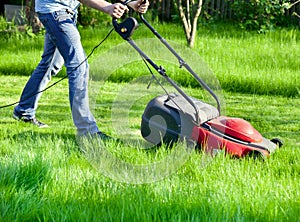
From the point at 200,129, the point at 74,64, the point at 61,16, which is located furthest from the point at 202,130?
the point at 61,16

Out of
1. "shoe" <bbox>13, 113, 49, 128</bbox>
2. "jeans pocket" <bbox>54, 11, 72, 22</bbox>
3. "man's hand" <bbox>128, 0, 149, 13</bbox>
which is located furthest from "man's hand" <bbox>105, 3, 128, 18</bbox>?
"shoe" <bbox>13, 113, 49, 128</bbox>

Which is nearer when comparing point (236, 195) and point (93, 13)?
point (236, 195)

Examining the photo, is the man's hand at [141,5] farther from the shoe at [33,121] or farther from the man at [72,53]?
the shoe at [33,121]

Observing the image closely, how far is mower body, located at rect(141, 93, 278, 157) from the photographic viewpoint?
4387 millimetres

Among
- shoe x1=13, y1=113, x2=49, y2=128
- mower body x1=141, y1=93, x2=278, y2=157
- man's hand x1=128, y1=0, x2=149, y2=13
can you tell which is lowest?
shoe x1=13, y1=113, x2=49, y2=128

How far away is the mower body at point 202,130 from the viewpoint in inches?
173

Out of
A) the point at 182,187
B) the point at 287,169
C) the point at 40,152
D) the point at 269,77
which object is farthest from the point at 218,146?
the point at 269,77

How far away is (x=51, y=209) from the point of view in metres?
3.24

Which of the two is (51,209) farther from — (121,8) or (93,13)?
(93,13)

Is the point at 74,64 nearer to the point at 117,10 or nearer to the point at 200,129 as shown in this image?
the point at 117,10

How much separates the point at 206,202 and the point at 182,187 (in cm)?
36

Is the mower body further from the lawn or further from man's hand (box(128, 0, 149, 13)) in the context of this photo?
man's hand (box(128, 0, 149, 13))

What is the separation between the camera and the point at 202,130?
4387 mm

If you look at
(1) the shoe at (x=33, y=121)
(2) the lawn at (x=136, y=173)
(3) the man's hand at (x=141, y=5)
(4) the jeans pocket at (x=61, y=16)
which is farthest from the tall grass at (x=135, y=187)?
(4) the jeans pocket at (x=61, y=16)
